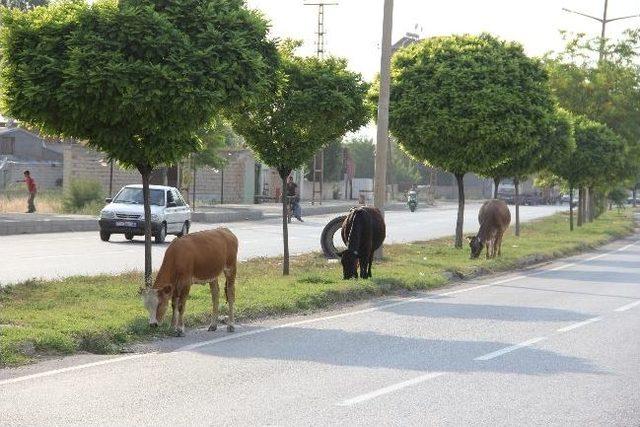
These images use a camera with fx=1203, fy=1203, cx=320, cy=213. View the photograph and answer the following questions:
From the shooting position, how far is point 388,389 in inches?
412

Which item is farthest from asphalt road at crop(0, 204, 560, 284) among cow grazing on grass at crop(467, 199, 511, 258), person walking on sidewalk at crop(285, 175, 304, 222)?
cow grazing on grass at crop(467, 199, 511, 258)

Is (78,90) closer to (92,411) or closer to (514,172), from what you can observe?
(92,411)

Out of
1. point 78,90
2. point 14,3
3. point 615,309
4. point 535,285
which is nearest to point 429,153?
point 535,285

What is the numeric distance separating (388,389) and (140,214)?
2255 cm

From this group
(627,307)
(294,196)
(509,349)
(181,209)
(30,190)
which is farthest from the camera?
(294,196)

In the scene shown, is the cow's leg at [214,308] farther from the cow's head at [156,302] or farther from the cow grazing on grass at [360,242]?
the cow grazing on grass at [360,242]

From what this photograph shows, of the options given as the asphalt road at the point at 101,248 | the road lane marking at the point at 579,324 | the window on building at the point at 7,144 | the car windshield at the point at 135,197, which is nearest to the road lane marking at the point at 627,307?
the road lane marking at the point at 579,324

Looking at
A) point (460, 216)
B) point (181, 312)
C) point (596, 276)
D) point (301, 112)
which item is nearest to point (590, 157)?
point (460, 216)

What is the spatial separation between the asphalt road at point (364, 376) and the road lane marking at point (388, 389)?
2 cm

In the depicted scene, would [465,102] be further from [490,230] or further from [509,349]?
[509,349]

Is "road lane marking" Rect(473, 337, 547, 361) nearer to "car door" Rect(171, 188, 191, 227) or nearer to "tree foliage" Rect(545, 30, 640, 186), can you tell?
"car door" Rect(171, 188, 191, 227)

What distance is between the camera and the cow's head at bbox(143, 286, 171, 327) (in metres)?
13.4

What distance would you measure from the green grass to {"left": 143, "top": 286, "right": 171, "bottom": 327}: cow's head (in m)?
0.23

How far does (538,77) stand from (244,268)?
12.4m
